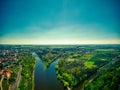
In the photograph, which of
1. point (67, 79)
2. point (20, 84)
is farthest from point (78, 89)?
Result: point (20, 84)

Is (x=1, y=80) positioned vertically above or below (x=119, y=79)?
below

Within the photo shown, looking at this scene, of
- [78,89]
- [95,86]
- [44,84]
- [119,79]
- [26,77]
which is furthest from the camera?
[26,77]

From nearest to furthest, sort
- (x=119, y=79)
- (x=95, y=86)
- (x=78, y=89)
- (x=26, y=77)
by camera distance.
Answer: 1. (x=119, y=79)
2. (x=95, y=86)
3. (x=78, y=89)
4. (x=26, y=77)

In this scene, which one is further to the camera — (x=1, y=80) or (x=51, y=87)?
(x=1, y=80)

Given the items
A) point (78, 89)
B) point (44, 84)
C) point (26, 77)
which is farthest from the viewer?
point (26, 77)

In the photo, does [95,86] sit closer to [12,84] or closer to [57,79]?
[57,79]

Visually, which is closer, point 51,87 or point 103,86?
point 103,86

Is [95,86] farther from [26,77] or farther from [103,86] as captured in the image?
[26,77]

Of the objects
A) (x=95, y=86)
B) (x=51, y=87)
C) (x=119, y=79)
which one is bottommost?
(x=51, y=87)

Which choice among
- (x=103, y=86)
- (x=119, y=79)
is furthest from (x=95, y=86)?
(x=119, y=79)
